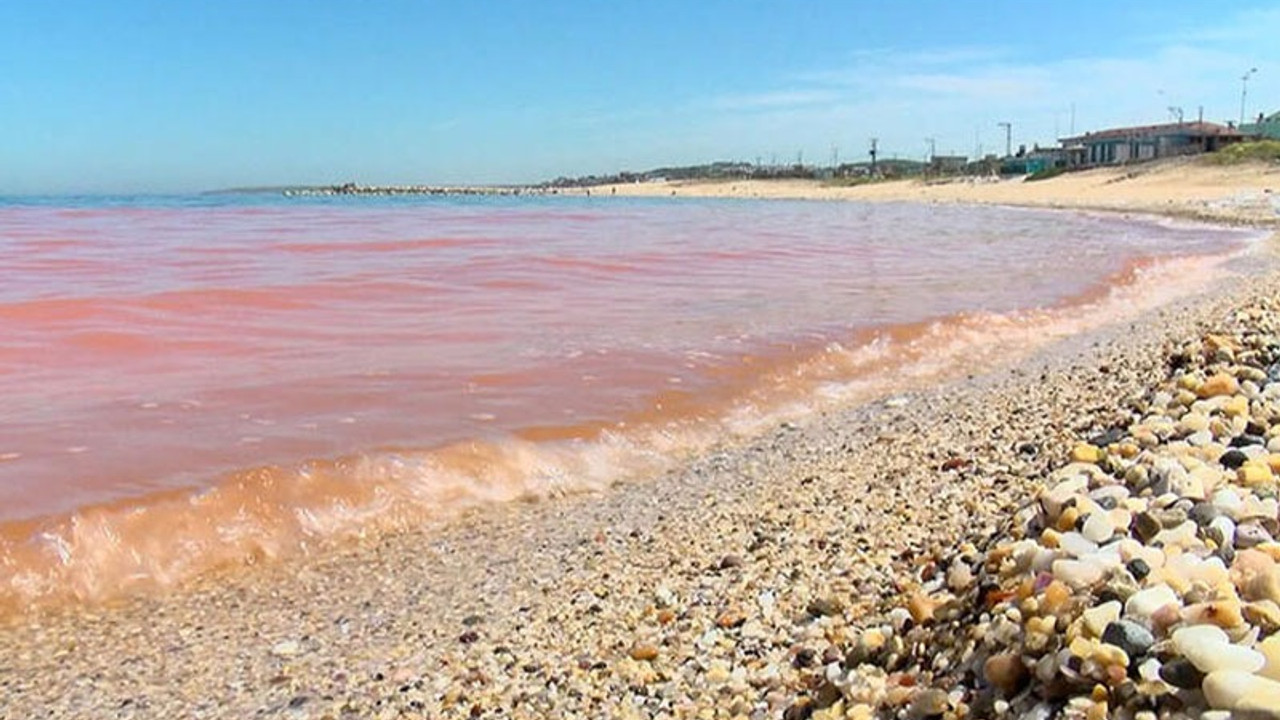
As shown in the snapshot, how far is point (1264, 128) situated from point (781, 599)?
366 ft

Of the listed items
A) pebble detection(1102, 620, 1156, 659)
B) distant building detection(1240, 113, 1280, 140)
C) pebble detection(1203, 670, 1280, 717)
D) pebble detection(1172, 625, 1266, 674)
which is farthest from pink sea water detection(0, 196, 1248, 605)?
distant building detection(1240, 113, 1280, 140)

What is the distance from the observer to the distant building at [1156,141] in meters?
81.1

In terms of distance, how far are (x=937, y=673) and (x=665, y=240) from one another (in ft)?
75.0

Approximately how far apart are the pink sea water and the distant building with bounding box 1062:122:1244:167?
74196 mm

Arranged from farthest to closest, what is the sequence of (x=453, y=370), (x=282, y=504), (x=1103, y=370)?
1. (x=453, y=370)
2. (x=1103, y=370)
3. (x=282, y=504)

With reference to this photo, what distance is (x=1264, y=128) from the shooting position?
309 feet

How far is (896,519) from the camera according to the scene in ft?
13.4

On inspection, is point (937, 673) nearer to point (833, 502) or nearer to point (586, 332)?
point (833, 502)

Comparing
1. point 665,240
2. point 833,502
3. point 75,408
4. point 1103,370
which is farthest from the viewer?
point 665,240

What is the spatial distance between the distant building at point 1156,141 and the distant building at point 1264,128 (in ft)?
11.9

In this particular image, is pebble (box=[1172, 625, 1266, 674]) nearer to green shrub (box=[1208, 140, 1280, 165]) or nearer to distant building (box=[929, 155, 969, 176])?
green shrub (box=[1208, 140, 1280, 165])

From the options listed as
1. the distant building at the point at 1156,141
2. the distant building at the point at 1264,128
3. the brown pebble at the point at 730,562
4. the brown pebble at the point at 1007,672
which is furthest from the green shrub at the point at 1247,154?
the brown pebble at the point at 1007,672

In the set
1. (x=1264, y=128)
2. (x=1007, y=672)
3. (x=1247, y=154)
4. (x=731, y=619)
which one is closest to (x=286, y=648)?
(x=731, y=619)

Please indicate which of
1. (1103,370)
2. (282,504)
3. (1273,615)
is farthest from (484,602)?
(1103,370)
